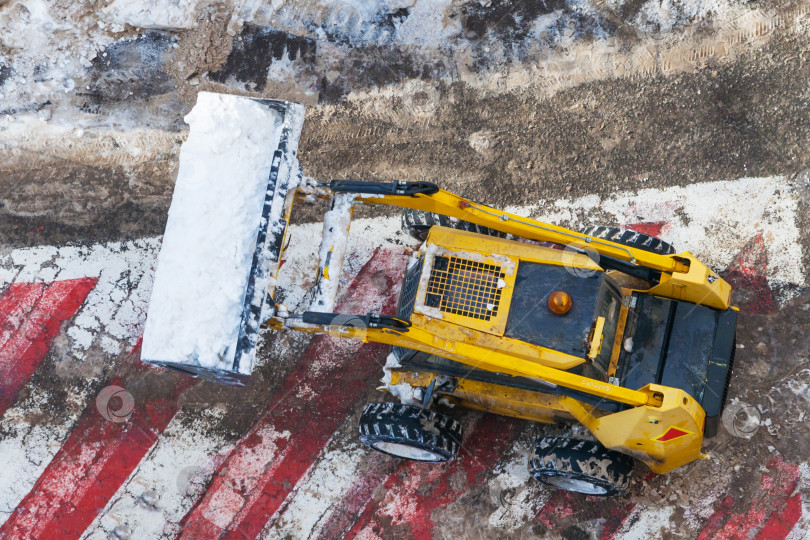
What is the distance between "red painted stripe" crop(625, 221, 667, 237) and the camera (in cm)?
709

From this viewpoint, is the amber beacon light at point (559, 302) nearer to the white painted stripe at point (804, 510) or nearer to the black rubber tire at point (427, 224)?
the black rubber tire at point (427, 224)

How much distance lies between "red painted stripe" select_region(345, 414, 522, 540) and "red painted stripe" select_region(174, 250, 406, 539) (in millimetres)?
823

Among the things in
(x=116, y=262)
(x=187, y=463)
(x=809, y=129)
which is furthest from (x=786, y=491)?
(x=116, y=262)

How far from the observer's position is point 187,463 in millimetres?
7004

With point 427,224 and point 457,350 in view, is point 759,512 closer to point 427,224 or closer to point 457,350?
point 457,350

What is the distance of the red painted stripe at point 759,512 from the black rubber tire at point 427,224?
131 inches

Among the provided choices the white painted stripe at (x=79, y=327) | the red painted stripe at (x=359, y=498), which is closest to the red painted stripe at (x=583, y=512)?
the red painted stripe at (x=359, y=498)

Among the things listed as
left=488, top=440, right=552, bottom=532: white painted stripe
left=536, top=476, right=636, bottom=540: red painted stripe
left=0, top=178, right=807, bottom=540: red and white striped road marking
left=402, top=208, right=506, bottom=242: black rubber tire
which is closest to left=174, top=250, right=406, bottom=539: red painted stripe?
left=0, top=178, right=807, bottom=540: red and white striped road marking

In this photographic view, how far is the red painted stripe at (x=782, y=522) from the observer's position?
630cm

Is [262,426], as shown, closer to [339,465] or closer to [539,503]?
[339,465]

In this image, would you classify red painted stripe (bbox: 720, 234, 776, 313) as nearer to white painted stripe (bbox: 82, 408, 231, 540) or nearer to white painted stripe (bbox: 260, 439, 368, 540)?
white painted stripe (bbox: 260, 439, 368, 540)

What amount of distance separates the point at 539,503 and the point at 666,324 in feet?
7.01

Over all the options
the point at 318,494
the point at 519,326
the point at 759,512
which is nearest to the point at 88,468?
the point at 318,494

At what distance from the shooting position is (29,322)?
295 inches
